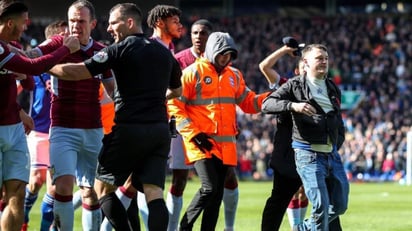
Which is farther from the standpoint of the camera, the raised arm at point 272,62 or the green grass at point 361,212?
the green grass at point 361,212

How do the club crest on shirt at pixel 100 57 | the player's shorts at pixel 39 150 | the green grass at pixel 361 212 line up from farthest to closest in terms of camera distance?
the green grass at pixel 361 212 → the player's shorts at pixel 39 150 → the club crest on shirt at pixel 100 57

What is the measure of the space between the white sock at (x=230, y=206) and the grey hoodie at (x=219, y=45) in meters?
1.70

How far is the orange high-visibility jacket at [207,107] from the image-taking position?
1113 cm

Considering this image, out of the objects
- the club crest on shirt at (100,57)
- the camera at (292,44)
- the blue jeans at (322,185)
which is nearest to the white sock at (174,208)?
the blue jeans at (322,185)

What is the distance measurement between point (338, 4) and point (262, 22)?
13.1 ft

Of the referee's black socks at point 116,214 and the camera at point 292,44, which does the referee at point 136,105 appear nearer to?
the referee's black socks at point 116,214

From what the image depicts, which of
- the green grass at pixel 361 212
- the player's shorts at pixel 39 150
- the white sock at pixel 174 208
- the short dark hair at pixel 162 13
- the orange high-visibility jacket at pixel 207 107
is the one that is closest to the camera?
the orange high-visibility jacket at pixel 207 107

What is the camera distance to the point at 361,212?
17734 millimetres

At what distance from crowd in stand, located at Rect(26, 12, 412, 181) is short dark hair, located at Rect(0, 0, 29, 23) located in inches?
1019

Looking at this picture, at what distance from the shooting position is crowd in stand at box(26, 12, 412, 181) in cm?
3769

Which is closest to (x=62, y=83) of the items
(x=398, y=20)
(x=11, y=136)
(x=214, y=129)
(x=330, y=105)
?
(x=11, y=136)

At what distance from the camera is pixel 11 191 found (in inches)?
355

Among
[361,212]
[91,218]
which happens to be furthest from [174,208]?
[361,212]

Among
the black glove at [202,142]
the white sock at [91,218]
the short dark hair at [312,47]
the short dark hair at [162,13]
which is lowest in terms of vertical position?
the white sock at [91,218]
